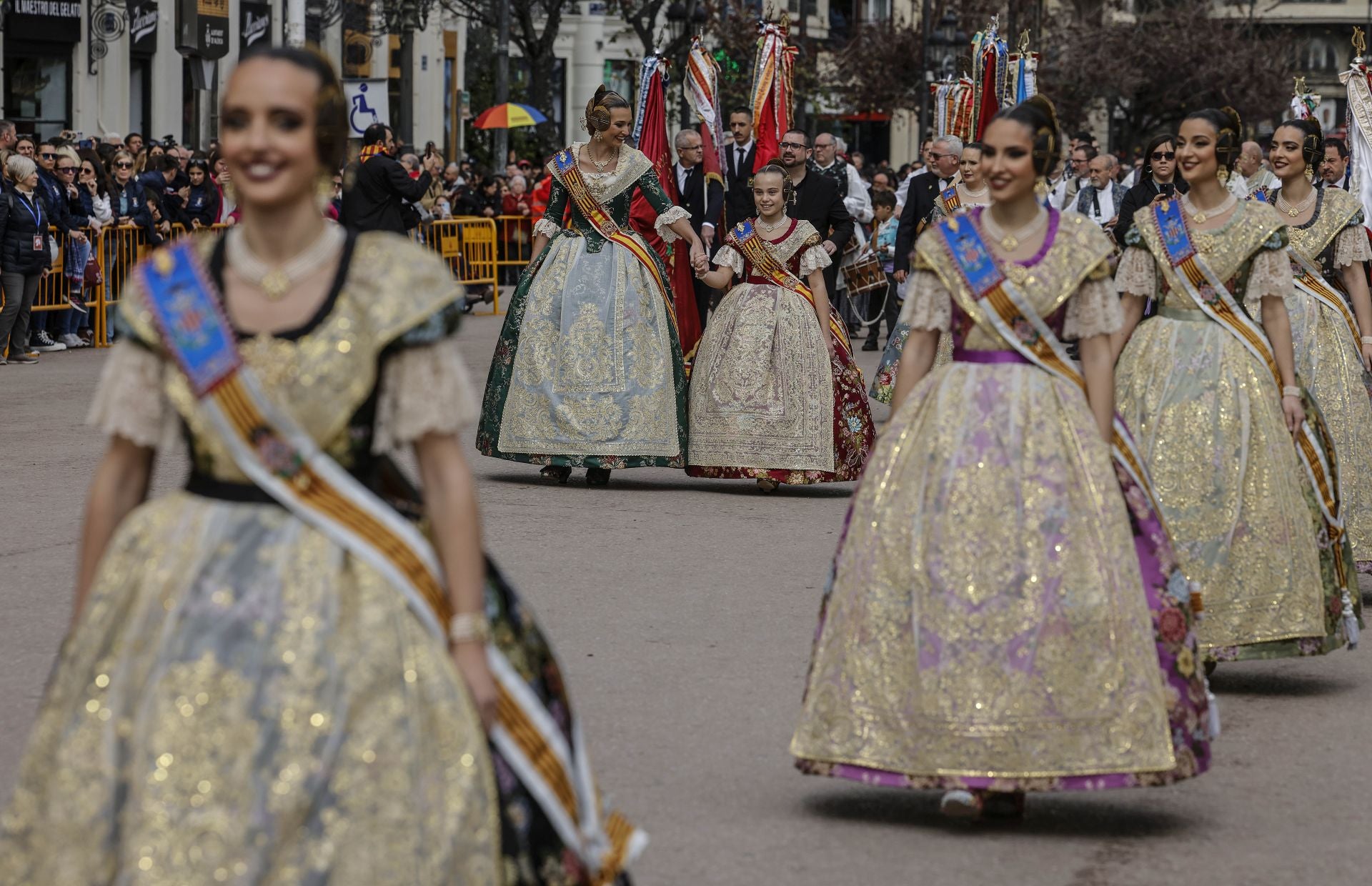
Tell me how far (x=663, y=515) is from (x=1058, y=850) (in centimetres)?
584

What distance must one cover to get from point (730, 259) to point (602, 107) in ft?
3.45

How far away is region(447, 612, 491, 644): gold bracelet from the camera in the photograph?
12.4 ft

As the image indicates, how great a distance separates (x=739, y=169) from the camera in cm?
1738

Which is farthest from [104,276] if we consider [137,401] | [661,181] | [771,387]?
[137,401]

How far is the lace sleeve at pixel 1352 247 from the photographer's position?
31.8ft

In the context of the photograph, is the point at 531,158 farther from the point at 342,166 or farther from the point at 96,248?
the point at 342,166

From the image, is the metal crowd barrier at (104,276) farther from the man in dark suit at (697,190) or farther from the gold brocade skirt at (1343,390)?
the gold brocade skirt at (1343,390)

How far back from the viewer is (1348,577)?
27.0 feet

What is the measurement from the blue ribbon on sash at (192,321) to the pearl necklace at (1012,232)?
2.69m

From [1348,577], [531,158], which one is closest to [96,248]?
[1348,577]

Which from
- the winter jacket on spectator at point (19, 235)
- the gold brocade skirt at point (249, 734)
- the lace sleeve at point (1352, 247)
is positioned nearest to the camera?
the gold brocade skirt at point (249, 734)

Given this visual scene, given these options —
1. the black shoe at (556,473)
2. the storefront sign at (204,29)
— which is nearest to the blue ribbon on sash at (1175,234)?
the black shoe at (556,473)

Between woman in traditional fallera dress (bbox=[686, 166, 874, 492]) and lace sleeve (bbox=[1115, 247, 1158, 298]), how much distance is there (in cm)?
448

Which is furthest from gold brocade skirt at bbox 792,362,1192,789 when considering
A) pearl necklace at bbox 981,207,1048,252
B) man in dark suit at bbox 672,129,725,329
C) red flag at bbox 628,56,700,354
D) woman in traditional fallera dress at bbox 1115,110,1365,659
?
man in dark suit at bbox 672,129,725,329
